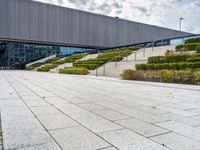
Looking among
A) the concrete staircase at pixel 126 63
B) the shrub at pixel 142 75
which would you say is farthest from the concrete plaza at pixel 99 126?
A: the concrete staircase at pixel 126 63

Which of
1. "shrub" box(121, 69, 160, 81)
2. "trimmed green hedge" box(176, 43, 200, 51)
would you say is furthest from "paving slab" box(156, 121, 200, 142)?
"trimmed green hedge" box(176, 43, 200, 51)

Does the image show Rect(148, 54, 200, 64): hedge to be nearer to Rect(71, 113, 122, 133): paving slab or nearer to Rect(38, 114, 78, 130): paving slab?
Rect(71, 113, 122, 133): paving slab

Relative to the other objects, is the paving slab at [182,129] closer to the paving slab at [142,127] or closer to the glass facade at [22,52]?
the paving slab at [142,127]

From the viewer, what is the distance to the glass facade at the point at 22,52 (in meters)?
39.8

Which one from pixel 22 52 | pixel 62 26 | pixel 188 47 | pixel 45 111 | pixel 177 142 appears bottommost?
pixel 177 142

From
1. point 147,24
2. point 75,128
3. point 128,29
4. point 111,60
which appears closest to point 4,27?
point 111,60

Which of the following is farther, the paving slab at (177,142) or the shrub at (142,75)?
the shrub at (142,75)

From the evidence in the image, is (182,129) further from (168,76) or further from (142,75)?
(142,75)

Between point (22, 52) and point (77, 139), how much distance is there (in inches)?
1580

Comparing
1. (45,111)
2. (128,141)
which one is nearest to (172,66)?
(45,111)

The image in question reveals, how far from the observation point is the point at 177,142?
10.4 ft

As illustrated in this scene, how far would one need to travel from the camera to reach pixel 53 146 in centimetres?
296

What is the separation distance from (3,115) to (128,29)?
4558 cm

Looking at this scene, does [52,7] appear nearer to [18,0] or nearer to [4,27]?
[18,0]
